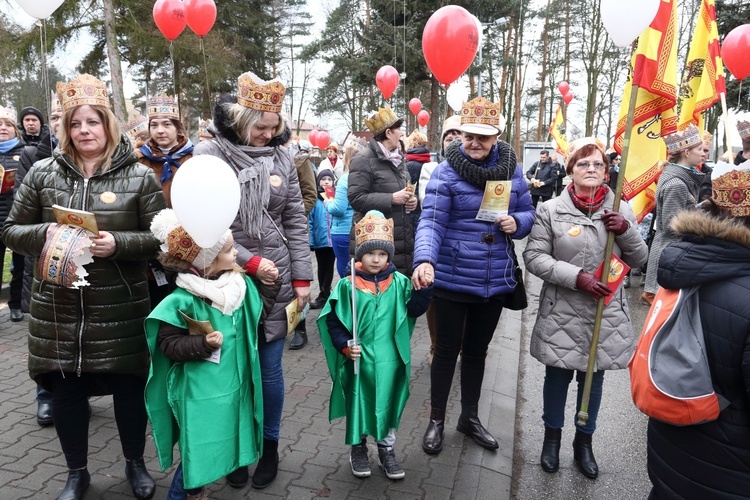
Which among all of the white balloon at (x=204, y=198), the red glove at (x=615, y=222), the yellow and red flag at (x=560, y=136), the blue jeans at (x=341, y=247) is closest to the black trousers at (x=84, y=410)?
the white balloon at (x=204, y=198)

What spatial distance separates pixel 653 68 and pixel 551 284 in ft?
5.32

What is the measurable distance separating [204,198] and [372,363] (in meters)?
1.35

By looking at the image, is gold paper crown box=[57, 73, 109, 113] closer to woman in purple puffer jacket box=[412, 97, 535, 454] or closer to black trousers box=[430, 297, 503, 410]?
woman in purple puffer jacket box=[412, 97, 535, 454]

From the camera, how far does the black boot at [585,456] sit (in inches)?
137

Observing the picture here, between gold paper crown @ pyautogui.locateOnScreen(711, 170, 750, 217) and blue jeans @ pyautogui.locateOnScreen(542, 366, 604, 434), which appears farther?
blue jeans @ pyautogui.locateOnScreen(542, 366, 604, 434)

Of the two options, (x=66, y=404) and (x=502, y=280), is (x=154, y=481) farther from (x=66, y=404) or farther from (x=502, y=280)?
(x=502, y=280)

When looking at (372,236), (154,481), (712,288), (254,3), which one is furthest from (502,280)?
(254,3)

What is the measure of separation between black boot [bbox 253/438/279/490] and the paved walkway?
0.04 meters

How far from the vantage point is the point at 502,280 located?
3.49 m

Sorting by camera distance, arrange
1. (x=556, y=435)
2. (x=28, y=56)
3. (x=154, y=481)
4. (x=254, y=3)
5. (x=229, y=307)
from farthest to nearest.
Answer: (x=254, y=3), (x=28, y=56), (x=556, y=435), (x=154, y=481), (x=229, y=307)

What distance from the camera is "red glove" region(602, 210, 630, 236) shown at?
10.4ft

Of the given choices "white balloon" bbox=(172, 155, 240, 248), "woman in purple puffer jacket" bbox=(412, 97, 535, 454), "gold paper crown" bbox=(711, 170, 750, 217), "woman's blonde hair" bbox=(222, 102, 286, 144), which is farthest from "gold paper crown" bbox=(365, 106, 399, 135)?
"gold paper crown" bbox=(711, 170, 750, 217)

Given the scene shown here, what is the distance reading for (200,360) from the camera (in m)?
2.68

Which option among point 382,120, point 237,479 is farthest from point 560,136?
point 237,479
